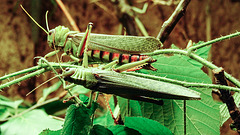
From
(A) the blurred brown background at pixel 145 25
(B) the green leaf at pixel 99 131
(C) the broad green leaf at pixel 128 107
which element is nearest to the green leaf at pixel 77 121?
(B) the green leaf at pixel 99 131

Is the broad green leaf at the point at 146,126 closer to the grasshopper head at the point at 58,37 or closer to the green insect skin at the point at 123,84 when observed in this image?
the green insect skin at the point at 123,84

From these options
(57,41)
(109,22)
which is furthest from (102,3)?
(57,41)

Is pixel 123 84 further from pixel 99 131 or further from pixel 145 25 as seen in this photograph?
pixel 145 25

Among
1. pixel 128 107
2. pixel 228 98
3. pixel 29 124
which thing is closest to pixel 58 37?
pixel 128 107

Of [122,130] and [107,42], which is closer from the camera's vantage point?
[122,130]

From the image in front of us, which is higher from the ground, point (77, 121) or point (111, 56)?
point (111, 56)

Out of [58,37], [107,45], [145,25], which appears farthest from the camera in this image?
[145,25]
